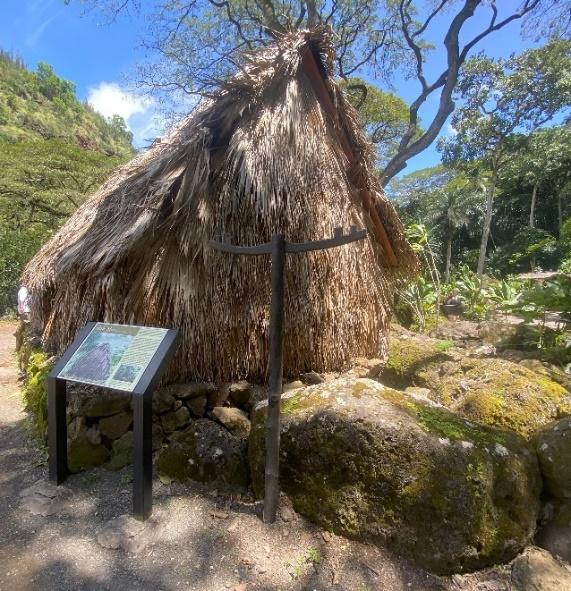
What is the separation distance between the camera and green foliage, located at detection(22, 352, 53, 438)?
11.5 ft

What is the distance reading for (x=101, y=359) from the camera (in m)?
2.60

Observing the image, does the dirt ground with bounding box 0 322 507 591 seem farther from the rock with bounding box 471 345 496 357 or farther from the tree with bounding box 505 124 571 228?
the tree with bounding box 505 124 571 228

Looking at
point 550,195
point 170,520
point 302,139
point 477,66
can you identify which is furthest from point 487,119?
point 170,520

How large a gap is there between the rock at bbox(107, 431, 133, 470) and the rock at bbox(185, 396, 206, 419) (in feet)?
1.76

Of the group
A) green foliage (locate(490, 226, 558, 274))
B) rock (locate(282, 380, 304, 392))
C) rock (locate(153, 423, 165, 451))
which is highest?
green foliage (locate(490, 226, 558, 274))

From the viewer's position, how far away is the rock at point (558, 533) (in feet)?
7.00

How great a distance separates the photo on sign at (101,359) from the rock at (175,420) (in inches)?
30.1

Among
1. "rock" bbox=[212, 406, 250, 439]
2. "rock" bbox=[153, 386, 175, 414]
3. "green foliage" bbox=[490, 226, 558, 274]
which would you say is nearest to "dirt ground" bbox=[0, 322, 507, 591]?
"rock" bbox=[212, 406, 250, 439]

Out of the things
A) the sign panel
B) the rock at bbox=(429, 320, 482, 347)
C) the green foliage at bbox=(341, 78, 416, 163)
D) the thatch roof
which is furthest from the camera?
the green foliage at bbox=(341, 78, 416, 163)

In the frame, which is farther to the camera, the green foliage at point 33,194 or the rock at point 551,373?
the green foliage at point 33,194

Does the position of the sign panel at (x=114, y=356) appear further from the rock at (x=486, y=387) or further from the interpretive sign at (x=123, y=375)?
the rock at (x=486, y=387)

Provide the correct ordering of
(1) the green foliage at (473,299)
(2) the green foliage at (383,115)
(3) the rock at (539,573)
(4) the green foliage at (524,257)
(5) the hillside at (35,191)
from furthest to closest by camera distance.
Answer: (4) the green foliage at (524,257) → (2) the green foliage at (383,115) → (5) the hillside at (35,191) → (1) the green foliage at (473,299) → (3) the rock at (539,573)

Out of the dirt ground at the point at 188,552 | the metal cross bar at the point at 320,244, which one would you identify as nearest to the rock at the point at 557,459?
the dirt ground at the point at 188,552

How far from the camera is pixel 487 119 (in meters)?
16.9
